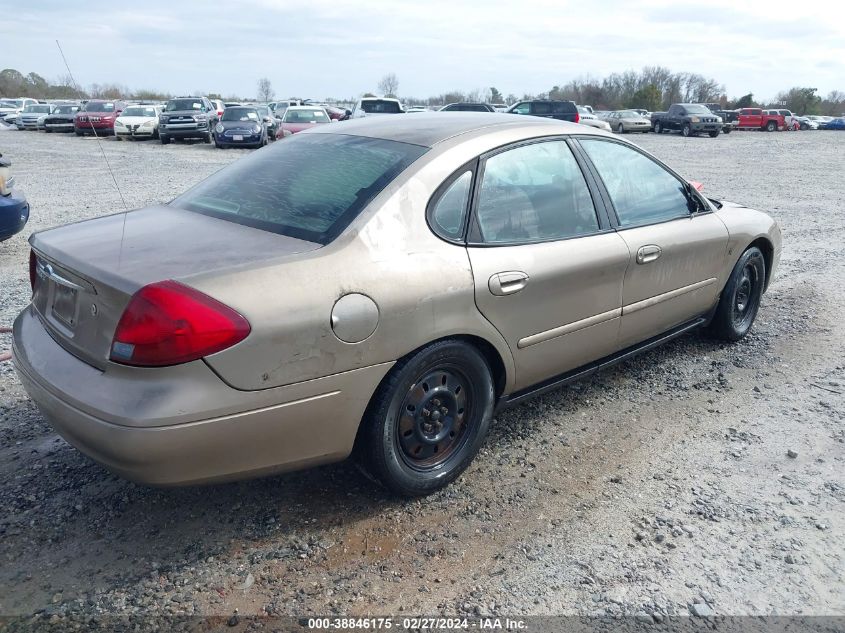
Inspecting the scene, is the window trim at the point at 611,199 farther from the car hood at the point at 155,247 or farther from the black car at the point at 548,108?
the black car at the point at 548,108

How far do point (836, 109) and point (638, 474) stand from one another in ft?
320

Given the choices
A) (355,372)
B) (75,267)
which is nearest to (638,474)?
(355,372)

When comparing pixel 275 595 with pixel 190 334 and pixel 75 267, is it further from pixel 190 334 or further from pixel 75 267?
pixel 75 267

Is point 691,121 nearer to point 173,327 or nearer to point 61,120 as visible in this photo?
point 61,120

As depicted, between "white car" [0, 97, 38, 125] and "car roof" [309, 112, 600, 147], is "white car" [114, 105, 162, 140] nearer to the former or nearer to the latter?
"white car" [0, 97, 38, 125]

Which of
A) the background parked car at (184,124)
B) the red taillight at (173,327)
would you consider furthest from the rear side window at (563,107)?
the red taillight at (173,327)

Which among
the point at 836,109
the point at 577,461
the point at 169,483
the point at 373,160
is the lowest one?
the point at 836,109

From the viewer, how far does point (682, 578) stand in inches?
102

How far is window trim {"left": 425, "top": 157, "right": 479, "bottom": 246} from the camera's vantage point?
2.93 m

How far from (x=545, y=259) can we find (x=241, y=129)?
2138cm

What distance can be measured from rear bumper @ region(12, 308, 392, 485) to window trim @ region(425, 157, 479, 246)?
2.08ft

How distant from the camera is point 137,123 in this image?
26.4 meters

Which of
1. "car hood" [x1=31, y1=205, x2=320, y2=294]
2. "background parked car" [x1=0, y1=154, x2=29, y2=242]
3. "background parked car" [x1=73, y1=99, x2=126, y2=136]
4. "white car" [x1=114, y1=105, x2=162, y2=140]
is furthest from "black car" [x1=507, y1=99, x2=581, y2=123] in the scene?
"car hood" [x1=31, y1=205, x2=320, y2=294]

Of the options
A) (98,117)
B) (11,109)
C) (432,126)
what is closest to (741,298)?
(432,126)
